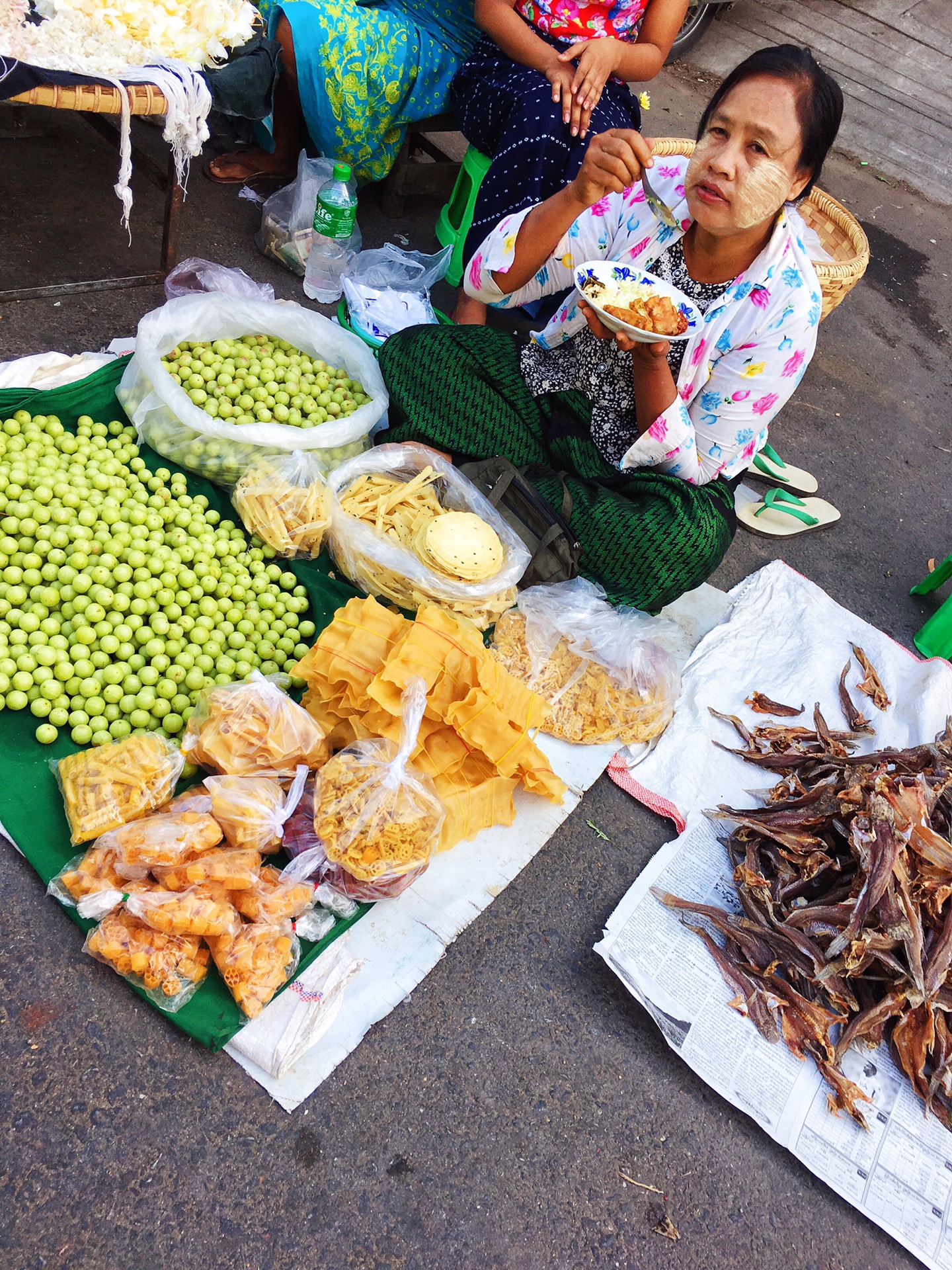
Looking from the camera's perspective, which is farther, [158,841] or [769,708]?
[769,708]

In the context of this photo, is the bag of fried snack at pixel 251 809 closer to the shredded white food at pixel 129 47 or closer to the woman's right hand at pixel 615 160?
the woman's right hand at pixel 615 160

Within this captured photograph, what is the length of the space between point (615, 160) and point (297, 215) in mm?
1727

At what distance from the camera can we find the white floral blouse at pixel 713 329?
2402mm

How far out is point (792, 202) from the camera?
2.33m

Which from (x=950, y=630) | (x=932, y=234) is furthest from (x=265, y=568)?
(x=932, y=234)

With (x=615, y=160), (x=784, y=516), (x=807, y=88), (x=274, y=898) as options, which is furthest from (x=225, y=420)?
(x=784, y=516)

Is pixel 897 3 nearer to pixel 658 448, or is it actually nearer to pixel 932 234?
pixel 932 234

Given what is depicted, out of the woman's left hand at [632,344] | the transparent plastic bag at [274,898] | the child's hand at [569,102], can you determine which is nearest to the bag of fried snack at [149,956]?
the transparent plastic bag at [274,898]

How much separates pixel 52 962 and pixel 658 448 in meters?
2.02

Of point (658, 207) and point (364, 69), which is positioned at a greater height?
point (658, 207)

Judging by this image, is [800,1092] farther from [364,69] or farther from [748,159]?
[364,69]

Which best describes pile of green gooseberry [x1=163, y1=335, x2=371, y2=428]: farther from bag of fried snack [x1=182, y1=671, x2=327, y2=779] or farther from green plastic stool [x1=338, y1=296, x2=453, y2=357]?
bag of fried snack [x1=182, y1=671, x2=327, y2=779]

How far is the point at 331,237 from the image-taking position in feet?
11.5

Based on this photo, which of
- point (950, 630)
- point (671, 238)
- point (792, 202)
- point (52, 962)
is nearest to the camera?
point (52, 962)
